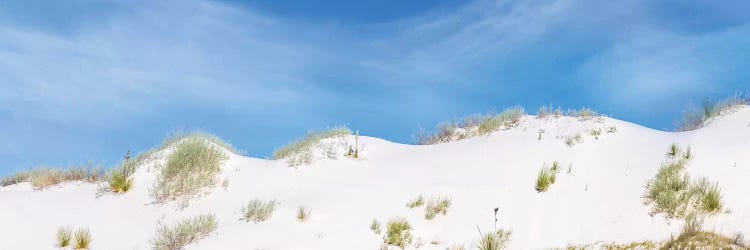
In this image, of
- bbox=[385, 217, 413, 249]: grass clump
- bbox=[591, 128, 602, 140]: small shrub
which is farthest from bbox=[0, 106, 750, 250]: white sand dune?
bbox=[385, 217, 413, 249]: grass clump

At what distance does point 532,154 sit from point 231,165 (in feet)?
24.5

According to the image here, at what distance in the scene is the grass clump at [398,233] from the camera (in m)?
11.0

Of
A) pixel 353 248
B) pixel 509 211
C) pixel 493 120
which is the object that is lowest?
pixel 353 248

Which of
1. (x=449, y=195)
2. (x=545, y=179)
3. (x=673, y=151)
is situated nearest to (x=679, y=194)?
(x=673, y=151)

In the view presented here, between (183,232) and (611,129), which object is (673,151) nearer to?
(611,129)

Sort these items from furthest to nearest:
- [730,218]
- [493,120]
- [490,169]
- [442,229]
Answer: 1. [493,120]
2. [490,169]
3. [442,229]
4. [730,218]

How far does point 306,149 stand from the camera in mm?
15969

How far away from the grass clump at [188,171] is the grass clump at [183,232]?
1.40 metres

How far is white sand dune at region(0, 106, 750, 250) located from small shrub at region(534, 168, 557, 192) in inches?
5.0

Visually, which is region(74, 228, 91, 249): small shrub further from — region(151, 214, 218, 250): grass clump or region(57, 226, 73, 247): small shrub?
region(151, 214, 218, 250): grass clump

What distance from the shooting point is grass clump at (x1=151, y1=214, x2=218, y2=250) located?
1120 cm

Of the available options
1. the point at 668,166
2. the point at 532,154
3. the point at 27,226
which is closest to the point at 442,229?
the point at 532,154

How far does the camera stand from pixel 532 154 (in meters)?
15.0

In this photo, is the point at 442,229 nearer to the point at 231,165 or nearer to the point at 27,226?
the point at 231,165
